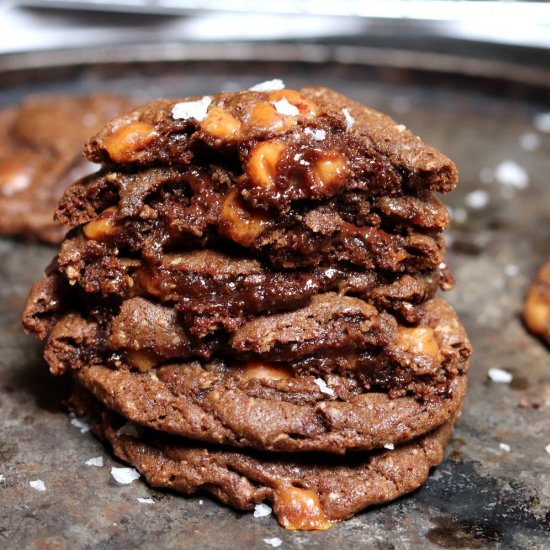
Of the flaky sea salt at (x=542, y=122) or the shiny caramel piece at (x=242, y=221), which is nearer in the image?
the shiny caramel piece at (x=242, y=221)

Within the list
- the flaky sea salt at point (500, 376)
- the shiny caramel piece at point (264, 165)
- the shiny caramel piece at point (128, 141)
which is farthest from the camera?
the flaky sea salt at point (500, 376)

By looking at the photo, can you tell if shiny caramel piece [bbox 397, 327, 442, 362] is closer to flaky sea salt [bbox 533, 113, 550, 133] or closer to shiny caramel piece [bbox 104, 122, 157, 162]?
shiny caramel piece [bbox 104, 122, 157, 162]

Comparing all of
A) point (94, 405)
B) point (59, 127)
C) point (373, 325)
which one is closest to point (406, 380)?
point (373, 325)

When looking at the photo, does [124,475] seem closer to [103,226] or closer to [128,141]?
[103,226]

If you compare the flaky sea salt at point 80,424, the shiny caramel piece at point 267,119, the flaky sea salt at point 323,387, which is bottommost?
the flaky sea salt at point 80,424

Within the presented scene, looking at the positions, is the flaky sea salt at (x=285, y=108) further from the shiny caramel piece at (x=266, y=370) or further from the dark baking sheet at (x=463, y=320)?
the dark baking sheet at (x=463, y=320)

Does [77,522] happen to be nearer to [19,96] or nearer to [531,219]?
[531,219]

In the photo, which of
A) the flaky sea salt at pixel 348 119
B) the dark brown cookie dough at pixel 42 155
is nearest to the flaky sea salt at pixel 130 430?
the flaky sea salt at pixel 348 119
